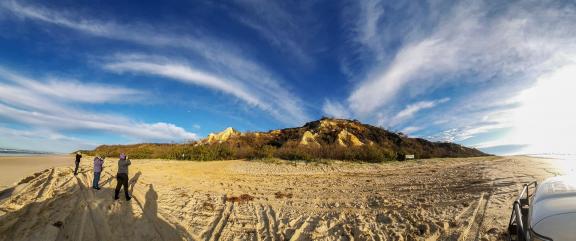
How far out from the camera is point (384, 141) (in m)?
42.8

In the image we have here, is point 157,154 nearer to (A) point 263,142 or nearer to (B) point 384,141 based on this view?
(A) point 263,142

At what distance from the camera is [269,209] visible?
10.8 m

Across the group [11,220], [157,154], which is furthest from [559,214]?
[157,154]

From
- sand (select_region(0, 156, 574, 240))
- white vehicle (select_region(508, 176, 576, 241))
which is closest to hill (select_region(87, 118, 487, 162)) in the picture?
sand (select_region(0, 156, 574, 240))

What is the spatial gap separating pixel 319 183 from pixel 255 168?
7385 mm

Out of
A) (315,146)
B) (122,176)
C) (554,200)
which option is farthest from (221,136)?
(554,200)

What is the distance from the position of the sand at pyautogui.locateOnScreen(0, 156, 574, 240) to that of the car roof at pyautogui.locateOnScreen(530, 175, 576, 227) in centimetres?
348

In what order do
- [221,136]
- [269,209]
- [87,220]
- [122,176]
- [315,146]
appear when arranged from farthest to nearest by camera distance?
[221,136] → [315,146] → [122,176] → [269,209] → [87,220]

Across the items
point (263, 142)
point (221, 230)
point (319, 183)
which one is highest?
point (263, 142)

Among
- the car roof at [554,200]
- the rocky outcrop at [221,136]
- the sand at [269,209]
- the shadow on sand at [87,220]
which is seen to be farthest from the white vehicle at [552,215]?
the rocky outcrop at [221,136]

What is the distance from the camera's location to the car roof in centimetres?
337

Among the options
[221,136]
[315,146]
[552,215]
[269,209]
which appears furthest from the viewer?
[221,136]

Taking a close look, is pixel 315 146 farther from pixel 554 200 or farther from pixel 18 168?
pixel 554 200

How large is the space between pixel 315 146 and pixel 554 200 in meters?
28.5
